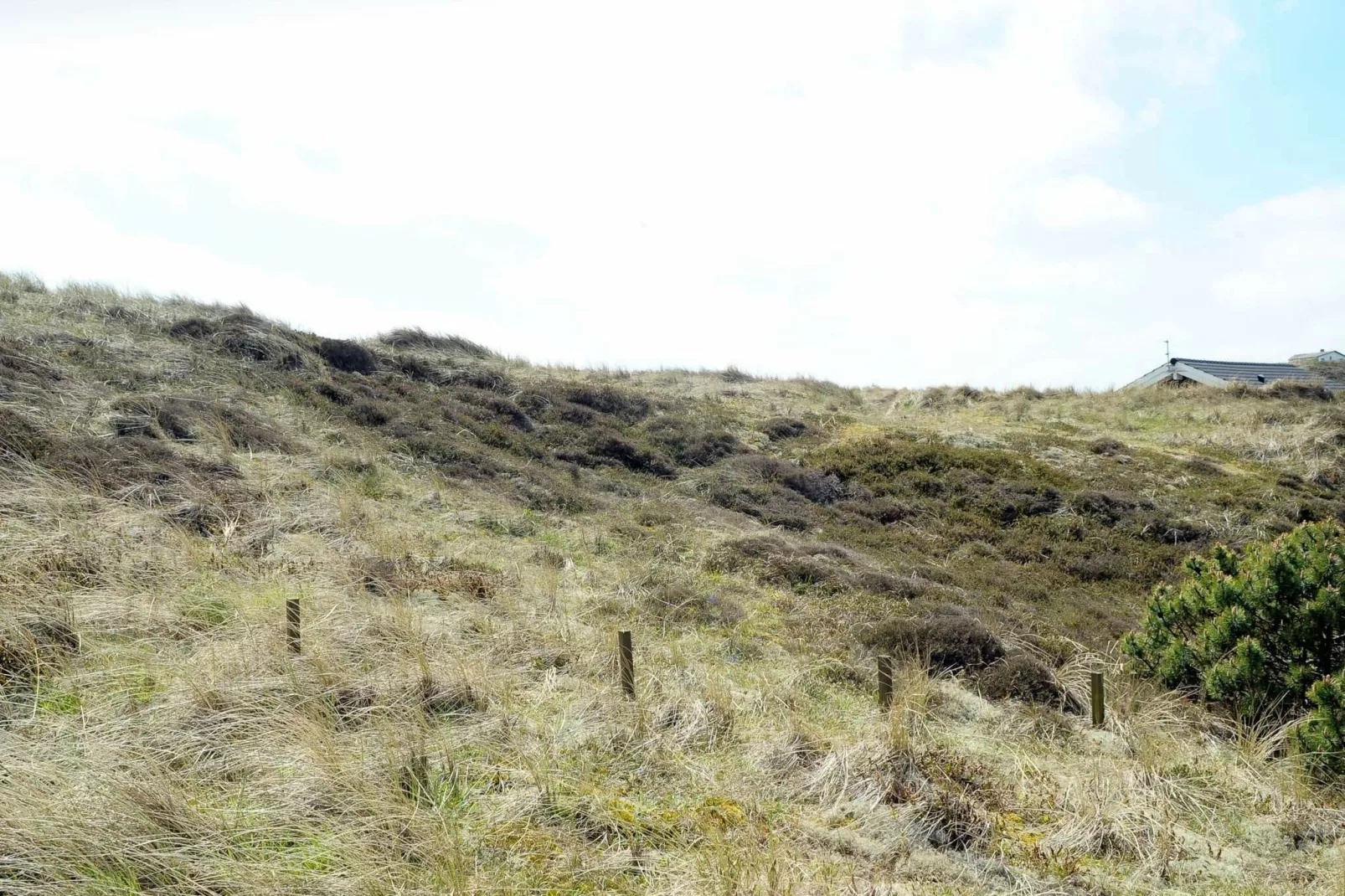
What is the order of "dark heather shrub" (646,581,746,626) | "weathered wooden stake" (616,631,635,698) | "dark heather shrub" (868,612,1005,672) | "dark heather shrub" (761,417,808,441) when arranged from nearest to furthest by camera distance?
1. "weathered wooden stake" (616,631,635,698)
2. "dark heather shrub" (868,612,1005,672)
3. "dark heather shrub" (646,581,746,626)
4. "dark heather shrub" (761,417,808,441)

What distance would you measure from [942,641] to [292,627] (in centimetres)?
514

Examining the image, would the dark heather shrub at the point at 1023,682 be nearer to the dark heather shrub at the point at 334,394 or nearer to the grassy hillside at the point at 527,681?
the grassy hillside at the point at 527,681

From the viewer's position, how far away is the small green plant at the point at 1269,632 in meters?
5.52

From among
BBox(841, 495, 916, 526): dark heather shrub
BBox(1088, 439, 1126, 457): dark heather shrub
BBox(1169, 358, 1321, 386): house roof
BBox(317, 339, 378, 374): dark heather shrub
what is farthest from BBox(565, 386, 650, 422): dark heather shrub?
BBox(1169, 358, 1321, 386): house roof

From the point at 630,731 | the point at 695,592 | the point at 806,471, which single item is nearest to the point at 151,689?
the point at 630,731

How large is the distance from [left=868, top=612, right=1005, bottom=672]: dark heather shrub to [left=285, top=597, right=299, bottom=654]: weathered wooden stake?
455cm

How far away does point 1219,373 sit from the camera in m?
35.3

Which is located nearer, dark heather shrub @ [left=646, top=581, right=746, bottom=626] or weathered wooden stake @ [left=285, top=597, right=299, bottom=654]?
weathered wooden stake @ [left=285, top=597, right=299, bottom=654]

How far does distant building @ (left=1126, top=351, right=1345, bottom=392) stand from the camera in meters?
34.2

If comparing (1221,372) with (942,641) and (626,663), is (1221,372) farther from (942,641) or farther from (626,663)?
(626,663)

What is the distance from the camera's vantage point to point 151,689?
4.11 m

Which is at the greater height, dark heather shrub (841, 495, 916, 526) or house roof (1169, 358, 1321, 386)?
house roof (1169, 358, 1321, 386)

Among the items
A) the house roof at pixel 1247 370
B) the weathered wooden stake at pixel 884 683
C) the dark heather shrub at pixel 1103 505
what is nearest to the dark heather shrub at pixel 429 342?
the dark heather shrub at pixel 1103 505

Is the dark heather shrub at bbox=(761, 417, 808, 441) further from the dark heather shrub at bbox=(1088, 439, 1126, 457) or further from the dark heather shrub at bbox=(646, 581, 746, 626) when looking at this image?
the dark heather shrub at bbox=(646, 581, 746, 626)
